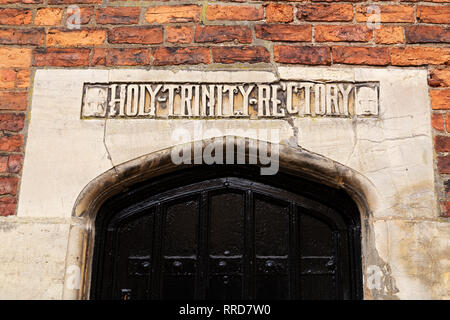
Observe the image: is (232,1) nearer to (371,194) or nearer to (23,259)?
(371,194)

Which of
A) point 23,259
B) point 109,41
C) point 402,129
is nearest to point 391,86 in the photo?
point 402,129

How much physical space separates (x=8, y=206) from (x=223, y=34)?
1249 millimetres

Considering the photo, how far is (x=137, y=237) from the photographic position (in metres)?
2.45

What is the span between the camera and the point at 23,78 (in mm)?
2412

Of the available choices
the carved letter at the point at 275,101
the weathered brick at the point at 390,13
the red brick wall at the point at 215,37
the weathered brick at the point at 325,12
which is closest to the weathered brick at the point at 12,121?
the red brick wall at the point at 215,37

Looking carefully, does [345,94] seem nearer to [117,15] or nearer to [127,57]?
[127,57]

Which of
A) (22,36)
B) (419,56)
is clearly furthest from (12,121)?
(419,56)

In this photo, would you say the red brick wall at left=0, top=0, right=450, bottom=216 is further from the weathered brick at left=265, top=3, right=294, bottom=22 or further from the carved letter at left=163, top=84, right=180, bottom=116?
the carved letter at left=163, top=84, right=180, bottom=116

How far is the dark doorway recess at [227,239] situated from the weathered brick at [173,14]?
0.72 m

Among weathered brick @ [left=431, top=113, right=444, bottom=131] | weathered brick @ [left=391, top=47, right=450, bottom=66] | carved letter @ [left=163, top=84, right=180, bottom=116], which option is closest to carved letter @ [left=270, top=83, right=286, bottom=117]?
carved letter @ [left=163, top=84, right=180, bottom=116]

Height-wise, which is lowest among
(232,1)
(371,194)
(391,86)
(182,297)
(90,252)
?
(182,297)

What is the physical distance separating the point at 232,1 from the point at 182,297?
142 centimetres

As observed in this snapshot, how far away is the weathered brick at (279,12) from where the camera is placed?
96.4 inches

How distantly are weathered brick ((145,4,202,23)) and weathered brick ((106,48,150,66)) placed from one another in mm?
173
